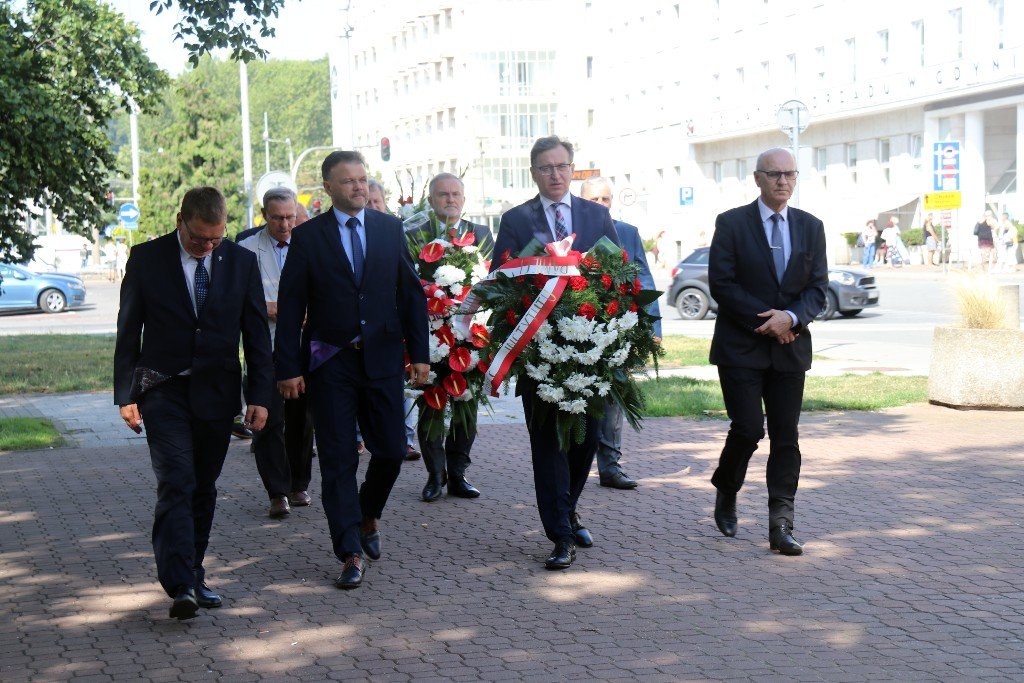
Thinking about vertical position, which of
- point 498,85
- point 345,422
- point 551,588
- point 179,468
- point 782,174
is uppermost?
point 498,85

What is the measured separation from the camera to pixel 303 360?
24.0 ft

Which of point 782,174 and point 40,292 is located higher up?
point 782,174

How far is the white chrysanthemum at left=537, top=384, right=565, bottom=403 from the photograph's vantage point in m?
7.40

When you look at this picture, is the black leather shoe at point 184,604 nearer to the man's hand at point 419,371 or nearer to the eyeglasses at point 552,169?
the man's hand at point 419,371

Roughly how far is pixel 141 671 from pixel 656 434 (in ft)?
24.0

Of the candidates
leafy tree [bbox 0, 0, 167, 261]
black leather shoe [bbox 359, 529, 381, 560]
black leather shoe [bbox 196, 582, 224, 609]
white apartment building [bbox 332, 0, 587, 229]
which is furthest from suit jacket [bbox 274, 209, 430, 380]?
white apartment building [bbox 332, 0, 587, 229]

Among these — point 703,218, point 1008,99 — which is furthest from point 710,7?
point 1008,99

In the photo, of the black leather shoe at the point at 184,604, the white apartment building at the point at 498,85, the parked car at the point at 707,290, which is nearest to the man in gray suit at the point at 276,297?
the black leather shoe at the point at 184,604

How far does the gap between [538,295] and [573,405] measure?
594 millimetres

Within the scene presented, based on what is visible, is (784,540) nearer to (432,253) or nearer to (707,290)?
(432,253)

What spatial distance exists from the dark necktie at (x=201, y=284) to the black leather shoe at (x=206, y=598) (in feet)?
4.27

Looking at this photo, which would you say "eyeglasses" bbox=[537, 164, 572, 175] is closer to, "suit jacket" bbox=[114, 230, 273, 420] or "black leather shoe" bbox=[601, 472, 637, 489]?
"suit jacket" bbox=[114, 230, 273, 420]

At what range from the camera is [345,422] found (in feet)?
23.6

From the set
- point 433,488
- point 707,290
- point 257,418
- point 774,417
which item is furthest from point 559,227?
point 707,290
